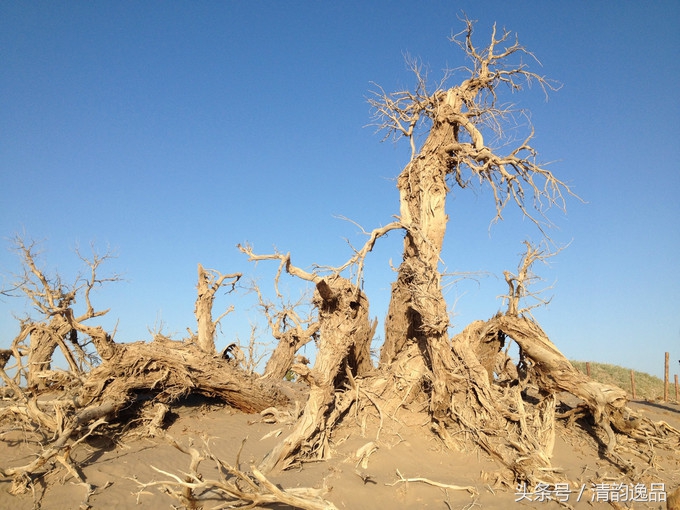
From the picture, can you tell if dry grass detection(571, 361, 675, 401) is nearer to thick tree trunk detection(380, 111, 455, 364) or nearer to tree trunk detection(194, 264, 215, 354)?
thick tree trunk detection(380, 111, 455, 364)

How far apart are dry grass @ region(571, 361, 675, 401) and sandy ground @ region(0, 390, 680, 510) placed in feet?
50.6

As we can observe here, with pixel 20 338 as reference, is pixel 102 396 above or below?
below

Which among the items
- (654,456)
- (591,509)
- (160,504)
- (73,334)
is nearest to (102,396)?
(73,334)

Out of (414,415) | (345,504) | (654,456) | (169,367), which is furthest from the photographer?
(169,367)

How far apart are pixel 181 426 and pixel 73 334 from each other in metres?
2.72

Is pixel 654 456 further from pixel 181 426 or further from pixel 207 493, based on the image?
pixel 181 426

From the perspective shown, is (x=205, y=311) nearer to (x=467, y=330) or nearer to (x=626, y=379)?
(x=467, y=330)

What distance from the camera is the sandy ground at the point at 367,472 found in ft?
18.4

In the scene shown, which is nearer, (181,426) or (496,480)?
(496,480)

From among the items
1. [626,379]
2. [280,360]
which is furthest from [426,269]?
[626,379]

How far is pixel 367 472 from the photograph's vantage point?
20.8 ft

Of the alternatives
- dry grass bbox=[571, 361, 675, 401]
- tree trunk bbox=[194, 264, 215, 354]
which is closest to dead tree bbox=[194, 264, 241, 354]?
tree trunk bbox=[194, 264, 215, 354]

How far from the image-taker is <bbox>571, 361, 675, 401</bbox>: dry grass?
20.6m

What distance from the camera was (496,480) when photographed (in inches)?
246
